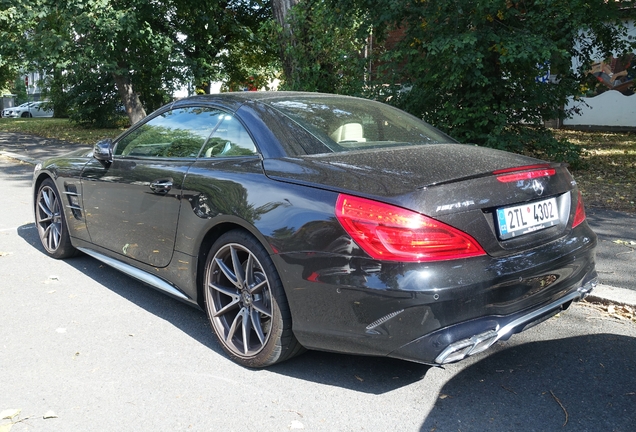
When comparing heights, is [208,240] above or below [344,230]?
below

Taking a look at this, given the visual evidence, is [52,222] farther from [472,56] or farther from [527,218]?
[472,56]

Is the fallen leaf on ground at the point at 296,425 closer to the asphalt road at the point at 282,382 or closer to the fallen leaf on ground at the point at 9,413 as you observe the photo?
the asphalt road at the point at 282,382

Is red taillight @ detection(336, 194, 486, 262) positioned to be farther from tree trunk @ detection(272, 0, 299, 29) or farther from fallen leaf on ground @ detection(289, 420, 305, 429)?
tree trunk @ detection(272, 0, 299, 29)

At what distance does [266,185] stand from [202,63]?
16299 millimetres

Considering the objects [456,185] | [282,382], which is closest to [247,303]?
[282,382]

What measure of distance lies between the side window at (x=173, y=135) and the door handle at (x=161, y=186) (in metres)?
0.21

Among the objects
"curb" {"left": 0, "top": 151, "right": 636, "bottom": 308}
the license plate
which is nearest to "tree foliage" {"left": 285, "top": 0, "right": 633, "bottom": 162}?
"curb" {"left": 0, "top": 151, "right": 636, "bottom": 308}

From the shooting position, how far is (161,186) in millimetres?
4016

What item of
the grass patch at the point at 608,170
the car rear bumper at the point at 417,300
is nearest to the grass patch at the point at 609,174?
the grass patch at the point at 608,170

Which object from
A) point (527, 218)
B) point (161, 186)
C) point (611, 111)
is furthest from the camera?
point (611, 111)

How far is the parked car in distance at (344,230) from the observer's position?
280cm

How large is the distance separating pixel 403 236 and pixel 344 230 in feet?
0.91

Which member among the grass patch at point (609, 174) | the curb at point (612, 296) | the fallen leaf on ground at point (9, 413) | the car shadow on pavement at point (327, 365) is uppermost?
the grass patch at point (609, 174)

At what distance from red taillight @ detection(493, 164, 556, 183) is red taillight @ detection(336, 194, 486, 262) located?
1.38 ft
